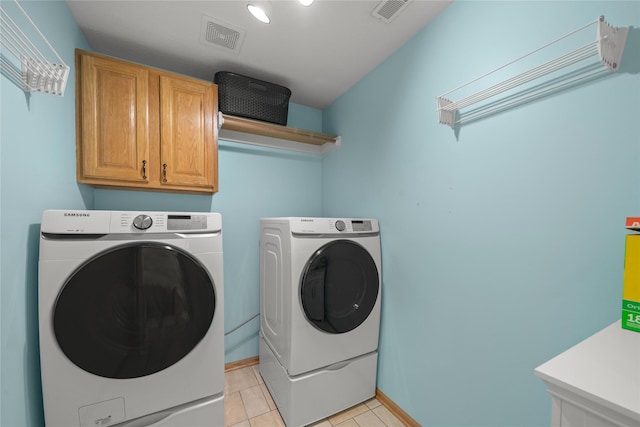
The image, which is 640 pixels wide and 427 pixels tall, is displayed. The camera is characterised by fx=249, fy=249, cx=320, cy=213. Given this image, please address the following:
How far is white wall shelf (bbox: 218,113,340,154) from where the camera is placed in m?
2.00

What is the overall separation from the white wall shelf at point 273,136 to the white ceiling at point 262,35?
429 millimetres

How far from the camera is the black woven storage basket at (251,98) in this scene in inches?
74.7

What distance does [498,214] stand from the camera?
3.85ft

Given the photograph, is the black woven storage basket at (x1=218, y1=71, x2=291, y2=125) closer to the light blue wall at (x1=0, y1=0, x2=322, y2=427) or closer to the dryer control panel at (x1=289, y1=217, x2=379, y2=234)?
the light blue wall at (x1=0, y1=0, x2=322, y2=427)

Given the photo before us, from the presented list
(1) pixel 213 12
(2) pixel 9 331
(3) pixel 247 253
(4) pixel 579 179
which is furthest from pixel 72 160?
(4) pixel 579 179

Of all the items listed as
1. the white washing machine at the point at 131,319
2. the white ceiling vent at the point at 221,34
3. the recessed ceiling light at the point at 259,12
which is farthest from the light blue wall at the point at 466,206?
the recessed ceiling light at the point at 259,12

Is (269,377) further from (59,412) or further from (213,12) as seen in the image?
(213,12)

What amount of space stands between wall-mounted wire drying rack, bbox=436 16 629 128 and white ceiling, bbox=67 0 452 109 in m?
0.62

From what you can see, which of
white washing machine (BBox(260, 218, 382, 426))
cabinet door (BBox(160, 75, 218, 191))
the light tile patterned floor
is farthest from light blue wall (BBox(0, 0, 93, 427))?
white washing machine (BBox(260, 218, 382, 426))

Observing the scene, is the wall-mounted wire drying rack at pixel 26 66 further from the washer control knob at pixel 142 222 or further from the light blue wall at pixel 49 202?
the washer control knob at pixel 142 222

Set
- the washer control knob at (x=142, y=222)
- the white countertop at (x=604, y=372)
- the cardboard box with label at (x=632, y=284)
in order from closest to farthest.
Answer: the white countertop at (x=604, y=372), the cardboard box with label at (x=632, y=284), the washer control knob at (x=142, y=222)

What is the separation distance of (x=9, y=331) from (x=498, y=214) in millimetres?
2037

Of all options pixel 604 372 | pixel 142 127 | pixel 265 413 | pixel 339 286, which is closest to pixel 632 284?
pixel 604 372

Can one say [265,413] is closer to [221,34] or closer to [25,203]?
[25,203]
